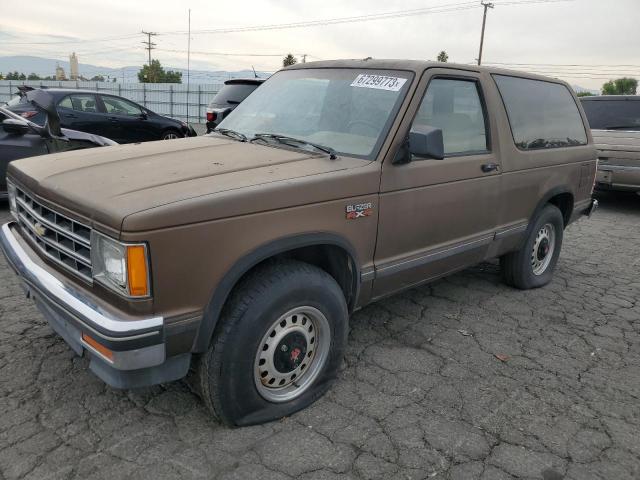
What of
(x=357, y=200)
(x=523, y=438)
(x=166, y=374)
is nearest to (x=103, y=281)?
(x=166, y=374)

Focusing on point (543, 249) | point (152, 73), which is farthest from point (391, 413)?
point (152, 73)

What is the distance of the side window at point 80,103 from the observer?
10.6 meters

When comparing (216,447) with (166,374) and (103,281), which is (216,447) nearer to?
(166,374)

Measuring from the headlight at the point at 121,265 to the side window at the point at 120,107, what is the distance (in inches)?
402

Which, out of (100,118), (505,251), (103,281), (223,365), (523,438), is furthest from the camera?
(100,118)

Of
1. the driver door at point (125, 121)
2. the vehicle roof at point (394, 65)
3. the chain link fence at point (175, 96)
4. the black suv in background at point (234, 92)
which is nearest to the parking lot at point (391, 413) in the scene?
the vehicle roof at point (394, 65)

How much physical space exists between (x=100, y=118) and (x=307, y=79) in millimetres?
8829

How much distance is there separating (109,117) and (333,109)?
9.38 metres

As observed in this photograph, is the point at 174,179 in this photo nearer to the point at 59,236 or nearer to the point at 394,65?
the point at 59,236

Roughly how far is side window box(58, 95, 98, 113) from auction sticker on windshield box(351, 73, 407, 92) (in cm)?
899

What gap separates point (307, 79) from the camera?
3795 mm

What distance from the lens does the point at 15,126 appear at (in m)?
6.48

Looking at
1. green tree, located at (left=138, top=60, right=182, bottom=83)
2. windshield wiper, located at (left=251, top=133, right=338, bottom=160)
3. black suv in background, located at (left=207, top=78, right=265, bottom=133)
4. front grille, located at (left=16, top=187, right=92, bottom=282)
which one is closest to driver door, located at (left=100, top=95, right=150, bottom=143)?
black suv in background, located at (left=207, top=78, right=265, bottom=133)

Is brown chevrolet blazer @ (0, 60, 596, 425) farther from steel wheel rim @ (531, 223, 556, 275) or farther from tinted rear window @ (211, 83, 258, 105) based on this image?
tinted rear window @ (211, 83, 258, 105)
